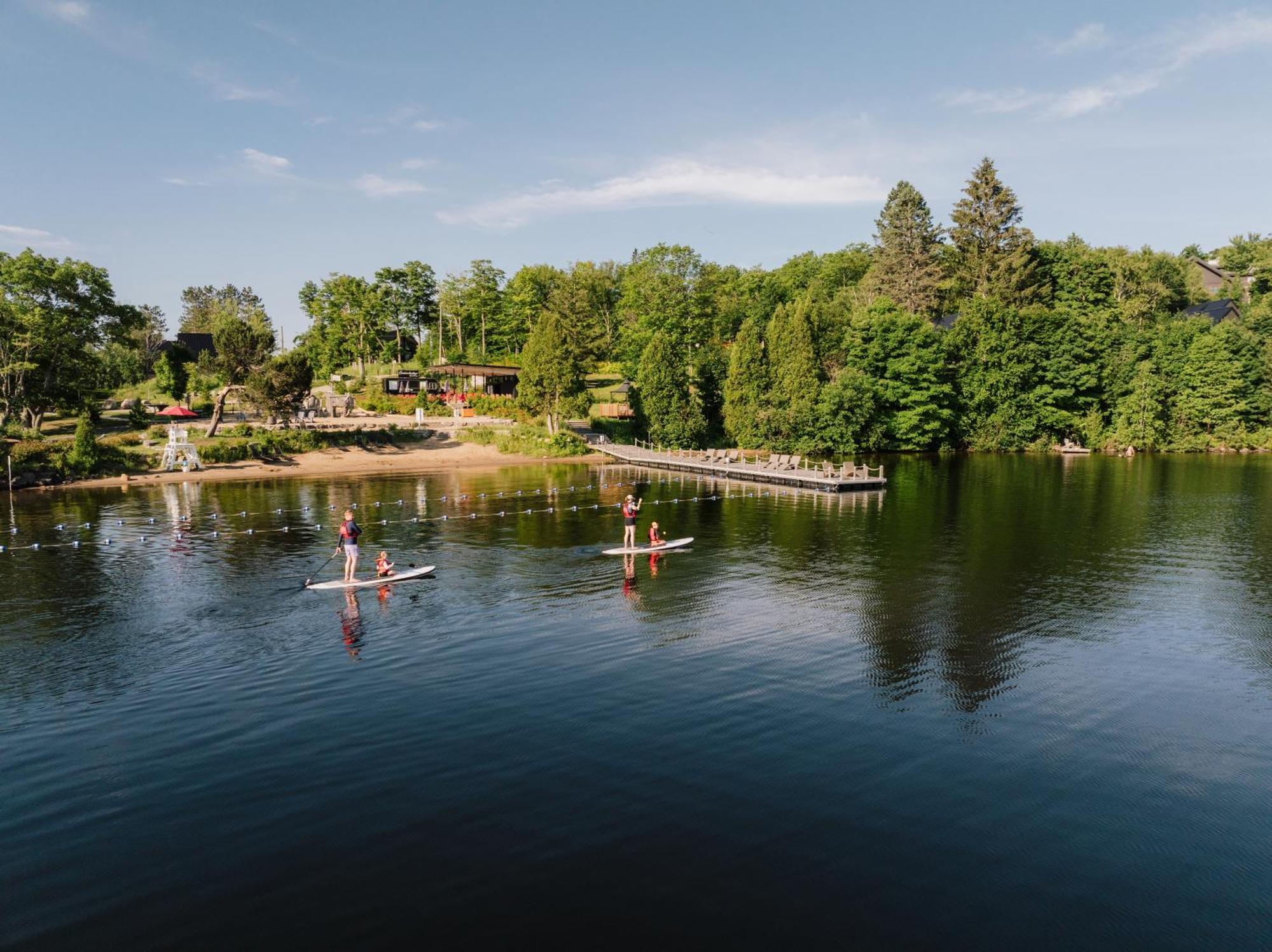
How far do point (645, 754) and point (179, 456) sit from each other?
65.7m

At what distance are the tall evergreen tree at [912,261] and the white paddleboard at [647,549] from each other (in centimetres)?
8306

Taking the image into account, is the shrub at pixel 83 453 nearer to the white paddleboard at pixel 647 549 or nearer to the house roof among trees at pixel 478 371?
the house roof among trees at pixel 478 371

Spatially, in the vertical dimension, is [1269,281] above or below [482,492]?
above

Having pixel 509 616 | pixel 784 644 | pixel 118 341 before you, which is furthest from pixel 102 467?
pixel 784 644

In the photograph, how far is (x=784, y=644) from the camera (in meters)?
22.8

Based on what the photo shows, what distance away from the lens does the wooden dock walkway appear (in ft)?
196

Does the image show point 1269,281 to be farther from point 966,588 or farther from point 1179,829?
point 1179,829

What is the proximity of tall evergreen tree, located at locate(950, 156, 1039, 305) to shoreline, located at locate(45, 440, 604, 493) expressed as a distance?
56.6 m

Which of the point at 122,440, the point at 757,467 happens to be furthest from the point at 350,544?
the point at 122,440

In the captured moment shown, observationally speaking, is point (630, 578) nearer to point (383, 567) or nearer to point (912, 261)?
point (383, 567)

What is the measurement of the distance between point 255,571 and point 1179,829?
31706mm

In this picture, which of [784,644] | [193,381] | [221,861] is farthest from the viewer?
[193,381]

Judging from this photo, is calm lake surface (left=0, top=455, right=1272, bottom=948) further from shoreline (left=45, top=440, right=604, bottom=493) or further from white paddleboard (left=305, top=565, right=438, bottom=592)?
shoreline (left=45, top=440, right=604, bottom=493)

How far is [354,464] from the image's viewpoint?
245 feet
